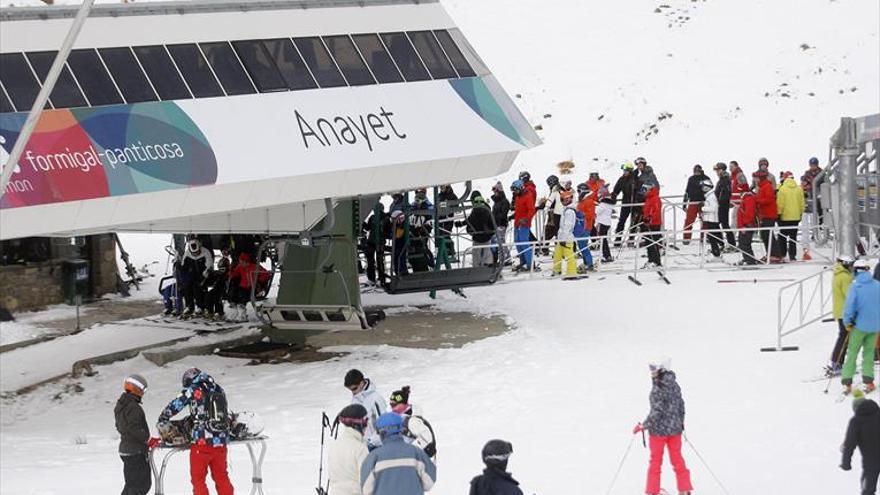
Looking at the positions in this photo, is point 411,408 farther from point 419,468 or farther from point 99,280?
point 99,280

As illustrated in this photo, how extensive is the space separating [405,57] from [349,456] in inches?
445

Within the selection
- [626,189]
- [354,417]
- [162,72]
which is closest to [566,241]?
[626,189]

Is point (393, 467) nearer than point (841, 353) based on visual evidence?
Yes

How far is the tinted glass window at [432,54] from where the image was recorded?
Result: 21.7 m

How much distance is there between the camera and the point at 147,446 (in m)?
13.2

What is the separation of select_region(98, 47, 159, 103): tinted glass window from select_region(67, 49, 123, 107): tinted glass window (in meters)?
0.11

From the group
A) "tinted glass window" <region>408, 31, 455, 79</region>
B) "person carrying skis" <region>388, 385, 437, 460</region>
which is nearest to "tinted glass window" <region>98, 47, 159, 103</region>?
"tinted glass window" <region>408, 31, 455, 79</region>

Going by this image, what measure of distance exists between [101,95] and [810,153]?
2368cm

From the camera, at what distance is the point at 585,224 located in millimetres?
25953

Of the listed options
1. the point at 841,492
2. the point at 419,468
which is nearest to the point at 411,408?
the point at 419,468

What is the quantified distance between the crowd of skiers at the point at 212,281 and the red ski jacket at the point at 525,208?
198 inches

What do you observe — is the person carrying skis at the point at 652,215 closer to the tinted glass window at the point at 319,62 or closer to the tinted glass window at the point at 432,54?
the tinted glass window at the point at 432,54

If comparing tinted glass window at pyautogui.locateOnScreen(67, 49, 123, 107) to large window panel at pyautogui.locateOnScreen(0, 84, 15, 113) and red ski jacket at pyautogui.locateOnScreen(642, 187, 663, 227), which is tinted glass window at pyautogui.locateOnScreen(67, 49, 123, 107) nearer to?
large window panel at pyautogui.locateOnScreen(0, 84, 15, 113)

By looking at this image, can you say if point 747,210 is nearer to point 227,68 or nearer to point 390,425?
point 227,68
